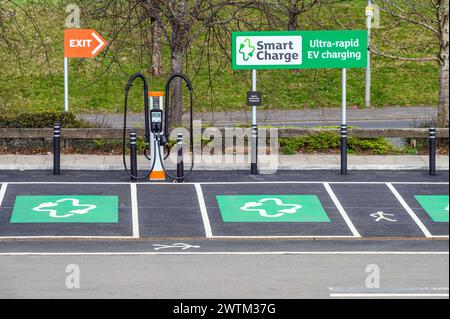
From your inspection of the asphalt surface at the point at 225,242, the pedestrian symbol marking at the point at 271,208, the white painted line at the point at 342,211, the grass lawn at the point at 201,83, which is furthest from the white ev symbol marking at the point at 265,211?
the grass lawn at the point at 201,83

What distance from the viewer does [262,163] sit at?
20.7 metres

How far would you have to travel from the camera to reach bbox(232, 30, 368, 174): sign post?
20.3m

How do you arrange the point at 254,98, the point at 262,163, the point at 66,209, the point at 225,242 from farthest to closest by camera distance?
the point at 262,163 < the point at 254,98 < the point at 66,209 < the point at 225,242

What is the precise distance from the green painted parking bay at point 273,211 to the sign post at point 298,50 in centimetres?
252

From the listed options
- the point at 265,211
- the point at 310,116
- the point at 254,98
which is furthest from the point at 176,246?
the point at 310,116

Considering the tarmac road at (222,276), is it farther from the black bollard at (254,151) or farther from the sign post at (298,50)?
the sign post at (298,50)

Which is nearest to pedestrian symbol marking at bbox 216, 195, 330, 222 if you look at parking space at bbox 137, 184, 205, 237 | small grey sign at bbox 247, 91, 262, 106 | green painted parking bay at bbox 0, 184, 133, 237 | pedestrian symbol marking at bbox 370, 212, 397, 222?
parking space at bbox 137, 184, 205, 237

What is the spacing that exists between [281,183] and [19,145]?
6.31m

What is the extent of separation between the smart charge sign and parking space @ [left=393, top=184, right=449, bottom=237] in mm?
3151

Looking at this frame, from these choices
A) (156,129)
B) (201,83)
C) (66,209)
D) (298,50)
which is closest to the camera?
(66,209)

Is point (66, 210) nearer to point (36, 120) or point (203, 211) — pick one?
point (203, 211)

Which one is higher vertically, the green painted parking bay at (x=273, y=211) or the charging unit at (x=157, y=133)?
the charging unit at (x=157, y=133)

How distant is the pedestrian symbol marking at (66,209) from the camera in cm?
1636

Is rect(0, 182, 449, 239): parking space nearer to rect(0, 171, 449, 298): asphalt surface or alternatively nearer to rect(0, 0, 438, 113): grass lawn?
rect(0, 171, 449, 298): asphalt surface
